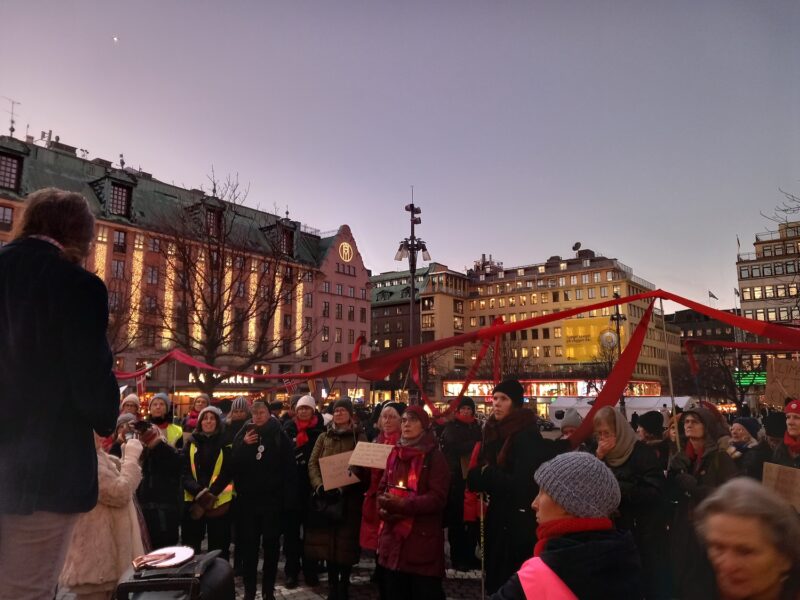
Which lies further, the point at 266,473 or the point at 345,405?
the point at 345,405

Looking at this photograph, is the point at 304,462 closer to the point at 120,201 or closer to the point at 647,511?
the point at 647,511

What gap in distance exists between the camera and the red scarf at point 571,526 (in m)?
2.34

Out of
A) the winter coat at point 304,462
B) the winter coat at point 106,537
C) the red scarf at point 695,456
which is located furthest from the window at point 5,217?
the red scarf at point 695,456

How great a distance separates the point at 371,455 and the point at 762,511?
15.0 feet

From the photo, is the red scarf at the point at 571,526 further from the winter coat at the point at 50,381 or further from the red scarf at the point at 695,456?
the red scarf at the point at 695,456

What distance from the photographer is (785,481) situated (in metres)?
4.54

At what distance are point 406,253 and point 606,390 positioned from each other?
52.5ft

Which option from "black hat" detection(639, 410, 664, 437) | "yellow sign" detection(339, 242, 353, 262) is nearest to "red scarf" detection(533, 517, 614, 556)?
"black hat" detection(639, 410, 664, 437)

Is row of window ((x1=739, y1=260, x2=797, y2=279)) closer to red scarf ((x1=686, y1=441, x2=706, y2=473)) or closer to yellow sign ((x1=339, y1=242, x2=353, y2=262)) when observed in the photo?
yellow sign ((x1=339, y1=242, x2=353, y2=262))

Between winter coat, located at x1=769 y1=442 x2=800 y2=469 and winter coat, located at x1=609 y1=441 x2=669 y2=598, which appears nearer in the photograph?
winter coat, located at x1=609 y1=441 x2=669 y2=598

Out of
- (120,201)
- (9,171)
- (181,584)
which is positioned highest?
(9,171)

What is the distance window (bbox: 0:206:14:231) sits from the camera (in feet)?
130

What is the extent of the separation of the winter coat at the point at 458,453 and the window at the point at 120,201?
154 ft

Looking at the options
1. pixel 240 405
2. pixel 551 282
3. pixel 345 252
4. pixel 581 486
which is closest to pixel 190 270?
pixel 240 405
